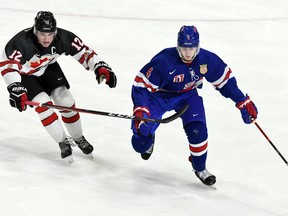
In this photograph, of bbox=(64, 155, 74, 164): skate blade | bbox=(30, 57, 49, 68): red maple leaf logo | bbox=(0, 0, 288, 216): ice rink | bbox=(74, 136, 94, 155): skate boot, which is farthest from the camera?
bbox=(74, 136, 94, 155): skate boot

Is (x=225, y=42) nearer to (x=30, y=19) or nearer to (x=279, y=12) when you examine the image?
(x=279, y=12)

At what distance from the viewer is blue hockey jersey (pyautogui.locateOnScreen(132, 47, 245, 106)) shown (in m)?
4.10

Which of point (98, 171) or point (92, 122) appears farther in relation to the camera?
point (92, 122)

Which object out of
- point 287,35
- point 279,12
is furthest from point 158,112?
point 279,12

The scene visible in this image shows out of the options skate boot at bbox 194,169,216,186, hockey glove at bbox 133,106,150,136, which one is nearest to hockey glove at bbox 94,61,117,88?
hockey glove at bbox 133,106,150,136

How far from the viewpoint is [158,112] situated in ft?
14.0

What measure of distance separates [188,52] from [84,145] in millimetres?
1078

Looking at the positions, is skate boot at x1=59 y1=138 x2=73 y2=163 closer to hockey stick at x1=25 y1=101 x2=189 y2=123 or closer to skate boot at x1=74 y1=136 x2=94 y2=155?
skate boot at x1=74 y1=136 x2=94 y2=155

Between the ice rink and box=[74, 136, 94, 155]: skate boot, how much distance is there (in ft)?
0.26

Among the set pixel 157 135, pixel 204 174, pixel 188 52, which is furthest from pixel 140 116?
pixel 157 135

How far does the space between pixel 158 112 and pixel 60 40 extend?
0.81 m

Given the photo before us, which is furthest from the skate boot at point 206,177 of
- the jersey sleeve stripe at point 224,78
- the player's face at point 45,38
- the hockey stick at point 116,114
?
the player's face at point 45,38

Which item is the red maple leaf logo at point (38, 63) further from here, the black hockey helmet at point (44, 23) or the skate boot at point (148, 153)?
the skate boot at point (148, 153)

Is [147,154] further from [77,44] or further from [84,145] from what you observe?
Result: [77,44]
